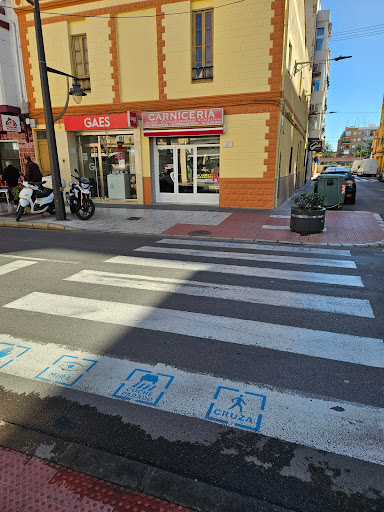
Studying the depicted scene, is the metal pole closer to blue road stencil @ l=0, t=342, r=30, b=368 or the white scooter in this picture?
the white scooter

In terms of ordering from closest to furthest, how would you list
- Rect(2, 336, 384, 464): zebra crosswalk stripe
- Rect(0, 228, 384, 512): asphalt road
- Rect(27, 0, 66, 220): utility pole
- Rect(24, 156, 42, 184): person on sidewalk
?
Rect(0, 228, 384, 512): asphalt road → Rect(2, 336, 384, 464): zebra crosswalk stripe → Rect(27, 0, 66, 220): utility pole → Rect(24, 156, 42, 184): person on sidewalk

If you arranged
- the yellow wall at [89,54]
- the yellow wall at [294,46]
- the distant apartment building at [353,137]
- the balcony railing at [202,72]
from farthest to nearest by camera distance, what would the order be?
the distant apartment building at [353,137]
the yellow wall at [89,54]
the balcony railing at [202,72]
the yellow wall at [294,46]

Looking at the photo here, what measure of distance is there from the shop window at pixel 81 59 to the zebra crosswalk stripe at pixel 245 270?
1192cm

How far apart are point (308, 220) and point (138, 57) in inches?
417

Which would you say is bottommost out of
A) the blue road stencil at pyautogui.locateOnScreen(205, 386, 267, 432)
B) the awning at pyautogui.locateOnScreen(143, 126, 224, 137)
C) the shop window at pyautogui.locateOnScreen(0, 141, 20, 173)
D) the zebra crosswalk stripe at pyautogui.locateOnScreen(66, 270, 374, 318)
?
the zebra crosswalk stripe at pyautogui.locateOnScreen(66, 270, 374, 318)

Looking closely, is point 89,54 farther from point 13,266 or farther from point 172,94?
point 13,266

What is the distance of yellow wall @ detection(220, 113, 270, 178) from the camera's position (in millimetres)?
13562

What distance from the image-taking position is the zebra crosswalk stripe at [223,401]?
8.36 feet

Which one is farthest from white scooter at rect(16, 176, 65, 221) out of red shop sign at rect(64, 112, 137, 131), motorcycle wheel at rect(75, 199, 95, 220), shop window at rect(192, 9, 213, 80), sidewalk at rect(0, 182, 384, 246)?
shop window at rect(192, 9, 213, 80)

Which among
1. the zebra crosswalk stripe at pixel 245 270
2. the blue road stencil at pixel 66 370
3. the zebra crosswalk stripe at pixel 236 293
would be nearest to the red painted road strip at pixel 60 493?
the blue road stencil at pixel 66 370

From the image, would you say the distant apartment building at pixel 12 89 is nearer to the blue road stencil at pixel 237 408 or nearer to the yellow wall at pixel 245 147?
the yellow wall at pixel 245 147

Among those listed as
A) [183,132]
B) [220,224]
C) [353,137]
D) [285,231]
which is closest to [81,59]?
[183,132]

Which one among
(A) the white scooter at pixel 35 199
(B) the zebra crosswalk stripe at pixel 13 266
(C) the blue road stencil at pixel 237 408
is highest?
(A) the white scooter at pixel 35 199

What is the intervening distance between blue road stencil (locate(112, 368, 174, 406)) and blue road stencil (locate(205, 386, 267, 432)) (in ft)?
1.60
